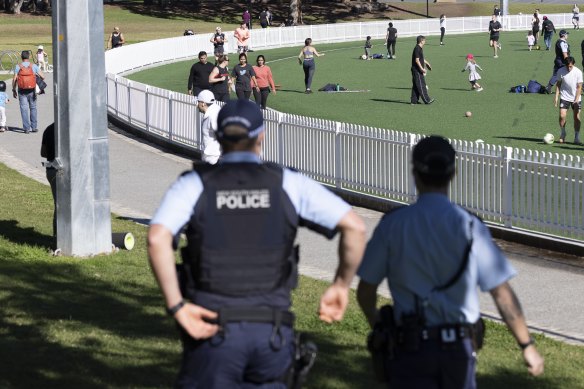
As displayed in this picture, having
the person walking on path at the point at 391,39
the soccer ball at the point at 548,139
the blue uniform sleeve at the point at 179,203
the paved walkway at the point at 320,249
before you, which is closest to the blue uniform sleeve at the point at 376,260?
the blue uniform sleeve at the point at 179,203

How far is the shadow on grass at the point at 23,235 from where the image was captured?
1321cm

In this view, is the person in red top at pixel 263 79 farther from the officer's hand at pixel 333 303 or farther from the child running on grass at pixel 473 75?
the officer's hand at pixel 333 303

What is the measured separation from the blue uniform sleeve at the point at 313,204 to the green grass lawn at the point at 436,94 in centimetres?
1671

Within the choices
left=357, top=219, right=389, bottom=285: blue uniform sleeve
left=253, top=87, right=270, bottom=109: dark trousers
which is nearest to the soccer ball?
left=253, top=87, right=270, bottom=109: dark trousers

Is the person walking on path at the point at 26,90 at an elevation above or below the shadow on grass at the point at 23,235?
above

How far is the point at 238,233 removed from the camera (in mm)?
4734

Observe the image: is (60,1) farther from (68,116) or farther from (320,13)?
(320,13)

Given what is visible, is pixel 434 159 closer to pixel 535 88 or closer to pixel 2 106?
pixel 2 106

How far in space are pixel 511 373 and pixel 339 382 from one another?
1.29 meters

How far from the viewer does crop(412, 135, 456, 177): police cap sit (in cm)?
495

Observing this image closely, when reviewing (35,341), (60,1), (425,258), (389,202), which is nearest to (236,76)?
(389,202)

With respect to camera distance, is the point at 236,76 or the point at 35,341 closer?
the point at 35,341

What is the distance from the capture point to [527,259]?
13.1 metres

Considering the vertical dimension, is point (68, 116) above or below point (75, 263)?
above
